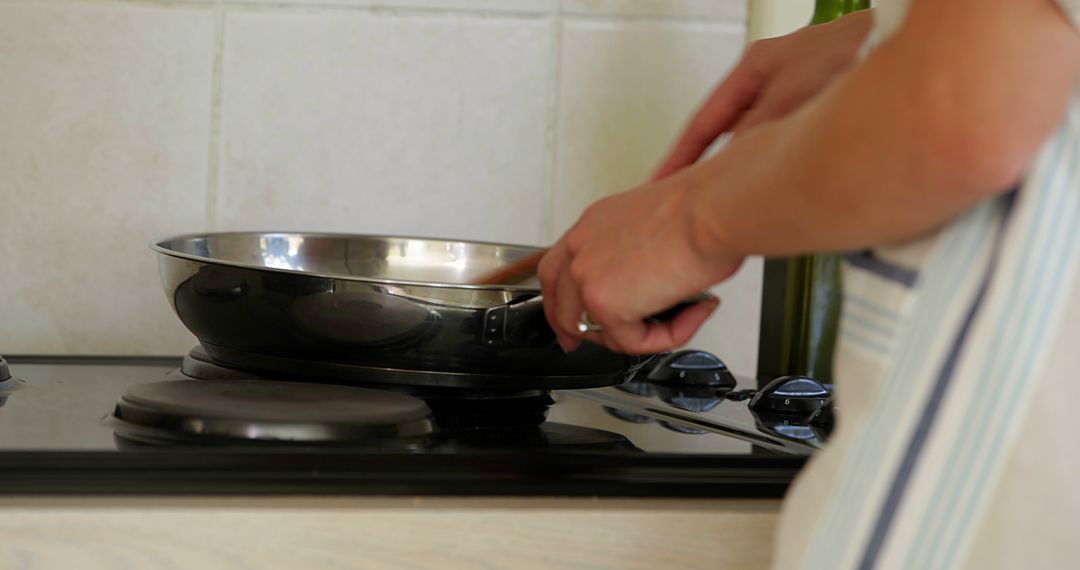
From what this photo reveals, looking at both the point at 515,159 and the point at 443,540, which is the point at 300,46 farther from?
the point at 443,540

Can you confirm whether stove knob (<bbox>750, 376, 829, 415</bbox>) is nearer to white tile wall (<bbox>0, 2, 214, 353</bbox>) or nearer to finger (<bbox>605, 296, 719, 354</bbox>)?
finger (<bbox>605, 296, 719, 354</bbox>)

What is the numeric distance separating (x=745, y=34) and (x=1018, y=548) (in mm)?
732

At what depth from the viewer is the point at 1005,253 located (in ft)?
1.27

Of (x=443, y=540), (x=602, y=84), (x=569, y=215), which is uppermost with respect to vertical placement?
(x=602, y=84)

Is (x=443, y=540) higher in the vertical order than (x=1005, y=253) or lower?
lower

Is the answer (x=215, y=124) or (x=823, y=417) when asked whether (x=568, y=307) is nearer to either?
(x=823, y=417)

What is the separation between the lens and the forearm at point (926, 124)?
0.36m

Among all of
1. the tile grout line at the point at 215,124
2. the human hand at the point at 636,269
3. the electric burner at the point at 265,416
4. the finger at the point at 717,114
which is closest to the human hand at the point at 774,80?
the finger at the point at 717,114

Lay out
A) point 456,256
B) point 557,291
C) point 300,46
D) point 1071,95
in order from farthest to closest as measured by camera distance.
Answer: point 300,46 → point 456,256 → point 557,291 → point 1071,95

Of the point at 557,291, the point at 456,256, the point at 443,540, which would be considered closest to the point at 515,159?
the point at 456,256

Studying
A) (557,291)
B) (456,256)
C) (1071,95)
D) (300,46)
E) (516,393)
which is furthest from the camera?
(300,46)

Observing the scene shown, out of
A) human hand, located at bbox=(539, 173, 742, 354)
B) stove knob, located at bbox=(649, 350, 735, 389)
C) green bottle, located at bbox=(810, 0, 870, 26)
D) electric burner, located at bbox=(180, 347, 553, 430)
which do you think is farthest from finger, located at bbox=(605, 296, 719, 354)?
green bottle, located at bbox=(810, 0, 870, 26)

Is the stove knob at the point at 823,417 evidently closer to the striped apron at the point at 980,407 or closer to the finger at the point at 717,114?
the finger at the point at 717,114

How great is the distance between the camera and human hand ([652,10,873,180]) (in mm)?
596
